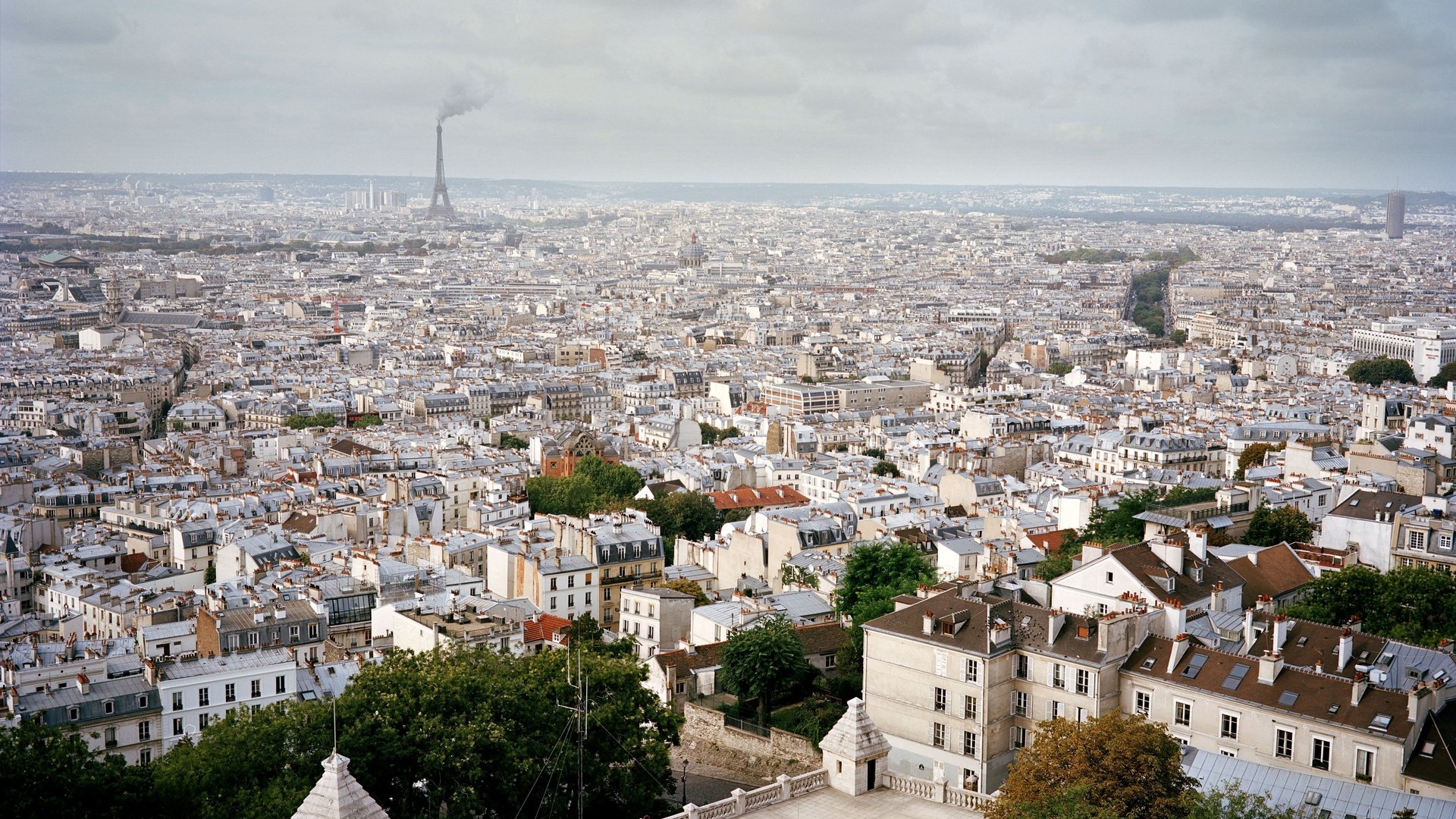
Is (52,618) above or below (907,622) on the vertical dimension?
below

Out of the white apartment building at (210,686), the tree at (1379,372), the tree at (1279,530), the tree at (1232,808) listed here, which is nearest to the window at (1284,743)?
the tree at (1232,808)

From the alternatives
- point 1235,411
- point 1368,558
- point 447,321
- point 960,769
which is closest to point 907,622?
point 960,769

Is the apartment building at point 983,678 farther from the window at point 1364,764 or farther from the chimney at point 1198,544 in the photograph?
the chimney at point 1198,544

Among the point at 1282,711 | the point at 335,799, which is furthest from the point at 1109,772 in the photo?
the point at 335,799

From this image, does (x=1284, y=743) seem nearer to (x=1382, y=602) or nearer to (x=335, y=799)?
(x=1382, y=602)

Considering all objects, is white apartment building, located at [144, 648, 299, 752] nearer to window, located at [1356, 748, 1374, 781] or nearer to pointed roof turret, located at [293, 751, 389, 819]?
pointed roof turret, located at [293, 751, 389, 819]

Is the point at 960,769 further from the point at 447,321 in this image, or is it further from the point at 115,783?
the point at 447,321
